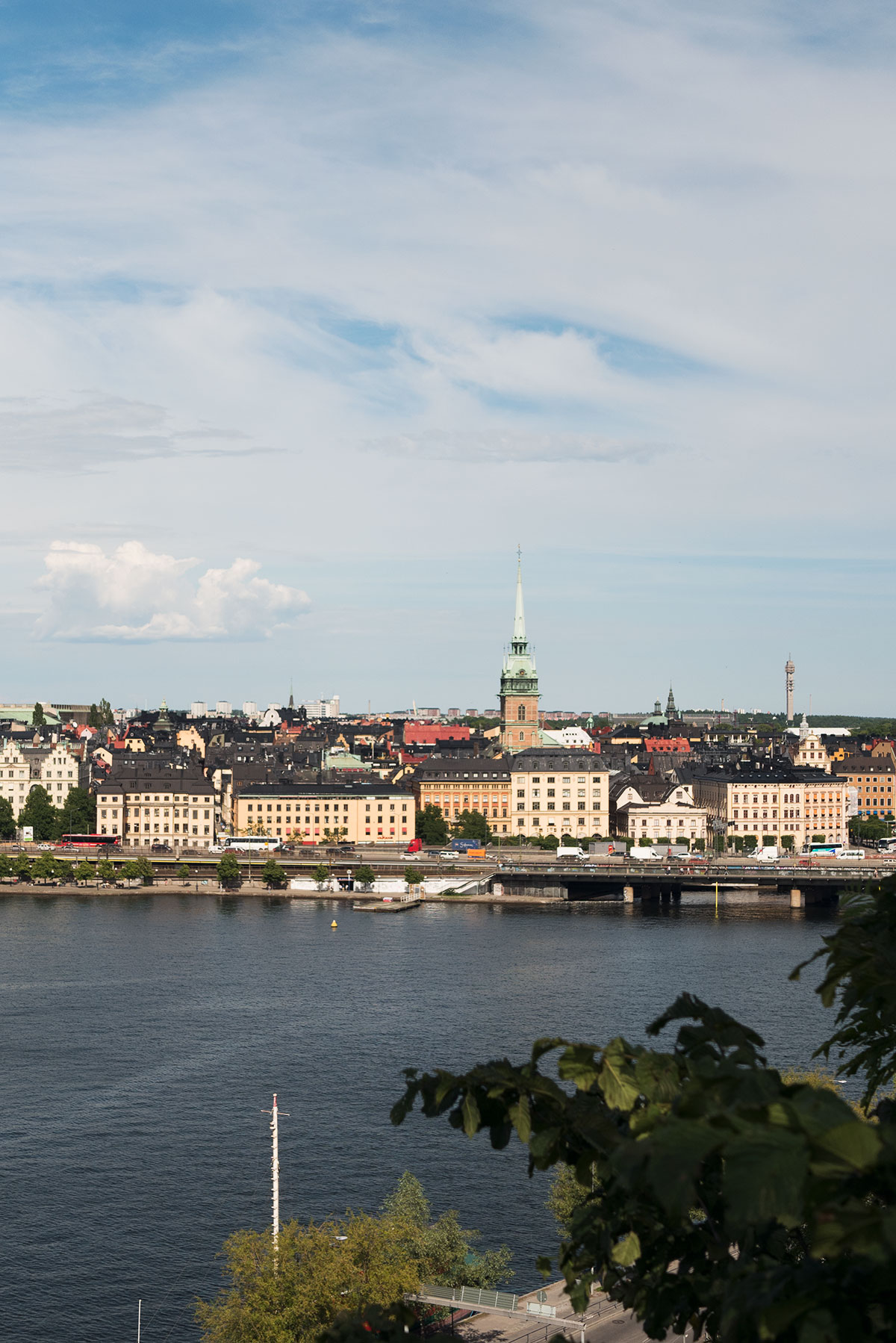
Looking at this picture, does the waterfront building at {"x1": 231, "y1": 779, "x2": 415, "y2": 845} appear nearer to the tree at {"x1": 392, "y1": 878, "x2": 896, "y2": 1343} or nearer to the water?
the water

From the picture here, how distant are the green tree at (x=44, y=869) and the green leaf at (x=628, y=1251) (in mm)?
79848

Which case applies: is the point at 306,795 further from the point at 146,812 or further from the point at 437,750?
the point at 437,750

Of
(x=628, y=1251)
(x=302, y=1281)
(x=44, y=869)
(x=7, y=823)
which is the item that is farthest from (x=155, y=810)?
(x=628, y=1251)

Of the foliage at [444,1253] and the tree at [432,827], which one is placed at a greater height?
the tree at [432,827]

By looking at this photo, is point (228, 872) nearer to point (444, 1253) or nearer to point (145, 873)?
point (145, 873)

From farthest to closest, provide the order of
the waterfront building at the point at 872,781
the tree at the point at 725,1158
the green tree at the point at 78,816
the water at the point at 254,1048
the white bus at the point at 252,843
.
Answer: the waterfront building at the point at 872,781
the green tree at the point at 78,816
the white bus at the point at 252,843
the water at the point at 254,1048
the tree at the point at 725,1158

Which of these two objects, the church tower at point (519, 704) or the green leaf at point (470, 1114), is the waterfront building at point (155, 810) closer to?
Answer: the church tower at point (519, 704)

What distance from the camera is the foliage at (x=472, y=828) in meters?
98.6

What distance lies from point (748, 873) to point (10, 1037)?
169 feet

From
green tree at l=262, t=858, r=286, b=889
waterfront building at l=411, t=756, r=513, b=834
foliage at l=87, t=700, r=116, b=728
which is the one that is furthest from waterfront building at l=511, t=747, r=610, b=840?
foliage at l=87, t=700, r=116, b=728

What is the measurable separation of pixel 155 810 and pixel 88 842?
5058 millimetres

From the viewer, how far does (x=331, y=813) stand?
3868 inches

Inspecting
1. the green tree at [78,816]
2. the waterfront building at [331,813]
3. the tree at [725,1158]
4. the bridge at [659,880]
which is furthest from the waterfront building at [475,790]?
the tree at [725,1158]

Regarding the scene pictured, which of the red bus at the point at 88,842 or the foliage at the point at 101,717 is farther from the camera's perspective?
the foliage at the point at 101,717
